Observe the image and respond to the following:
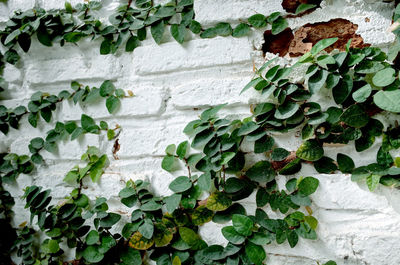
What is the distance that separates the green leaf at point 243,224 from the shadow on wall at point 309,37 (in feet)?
1.48

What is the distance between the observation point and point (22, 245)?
100 centimetres

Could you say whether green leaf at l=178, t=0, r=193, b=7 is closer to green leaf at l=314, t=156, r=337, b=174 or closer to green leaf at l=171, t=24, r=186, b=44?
green leaf at l=171, t=24, r=186, b=44

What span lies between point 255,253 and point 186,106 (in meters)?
0.44

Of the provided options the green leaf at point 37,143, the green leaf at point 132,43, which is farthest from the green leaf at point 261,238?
the green leaf at point 37,143

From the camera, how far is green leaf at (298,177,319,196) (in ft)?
2.25

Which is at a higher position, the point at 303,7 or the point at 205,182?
the point at 303,7

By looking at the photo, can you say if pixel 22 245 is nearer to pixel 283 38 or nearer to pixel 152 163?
pixel 152 163

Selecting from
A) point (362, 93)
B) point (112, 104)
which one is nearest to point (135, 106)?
point (112, 104)

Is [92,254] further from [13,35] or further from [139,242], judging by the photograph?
[13,35]

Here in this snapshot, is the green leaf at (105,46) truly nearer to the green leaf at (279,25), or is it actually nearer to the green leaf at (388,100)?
the green leaf at (279,25)

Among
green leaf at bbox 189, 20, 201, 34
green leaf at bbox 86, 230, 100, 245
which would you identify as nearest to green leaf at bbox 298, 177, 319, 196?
green leaf at bbox 189, 20, 201, 34

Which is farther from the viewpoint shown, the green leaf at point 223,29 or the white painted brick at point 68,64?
the white painted brick at point 68,64

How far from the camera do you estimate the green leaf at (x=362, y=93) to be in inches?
24.7

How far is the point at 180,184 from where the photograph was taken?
0.78m
